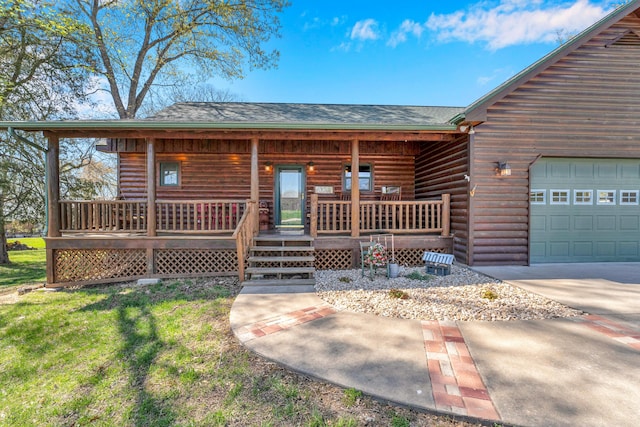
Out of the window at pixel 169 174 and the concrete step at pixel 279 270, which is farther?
the window at pixel 169 174

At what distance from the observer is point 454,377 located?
2.35 meters

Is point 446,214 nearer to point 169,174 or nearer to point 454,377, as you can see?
point 454,377

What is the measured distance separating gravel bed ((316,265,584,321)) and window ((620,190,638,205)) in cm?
457

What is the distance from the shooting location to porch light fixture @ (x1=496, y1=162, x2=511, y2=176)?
20.4ft

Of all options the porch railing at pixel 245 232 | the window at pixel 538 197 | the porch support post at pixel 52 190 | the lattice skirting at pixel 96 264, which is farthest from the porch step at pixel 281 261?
the window at pixel 538 197

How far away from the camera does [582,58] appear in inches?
255

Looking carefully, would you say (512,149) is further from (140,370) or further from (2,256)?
(2,256)

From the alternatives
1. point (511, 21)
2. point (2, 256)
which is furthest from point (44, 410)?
point (511, 21)

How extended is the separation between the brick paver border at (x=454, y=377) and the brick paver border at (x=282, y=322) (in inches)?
54.3

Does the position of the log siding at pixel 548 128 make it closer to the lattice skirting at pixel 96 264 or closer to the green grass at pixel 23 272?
the lattice skirting at pixel 96 264

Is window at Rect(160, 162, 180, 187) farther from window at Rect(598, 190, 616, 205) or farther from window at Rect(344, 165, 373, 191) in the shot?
window at Rect(598, 190, 616, 205)

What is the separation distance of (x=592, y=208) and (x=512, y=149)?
2614 mm

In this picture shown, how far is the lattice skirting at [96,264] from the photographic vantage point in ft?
20.5

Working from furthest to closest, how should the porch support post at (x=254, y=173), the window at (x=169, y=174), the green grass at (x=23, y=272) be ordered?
the window at (x=169, y=174) < the green grass at (x=23, y=272) < the porch support post at (x=254, y=173)
